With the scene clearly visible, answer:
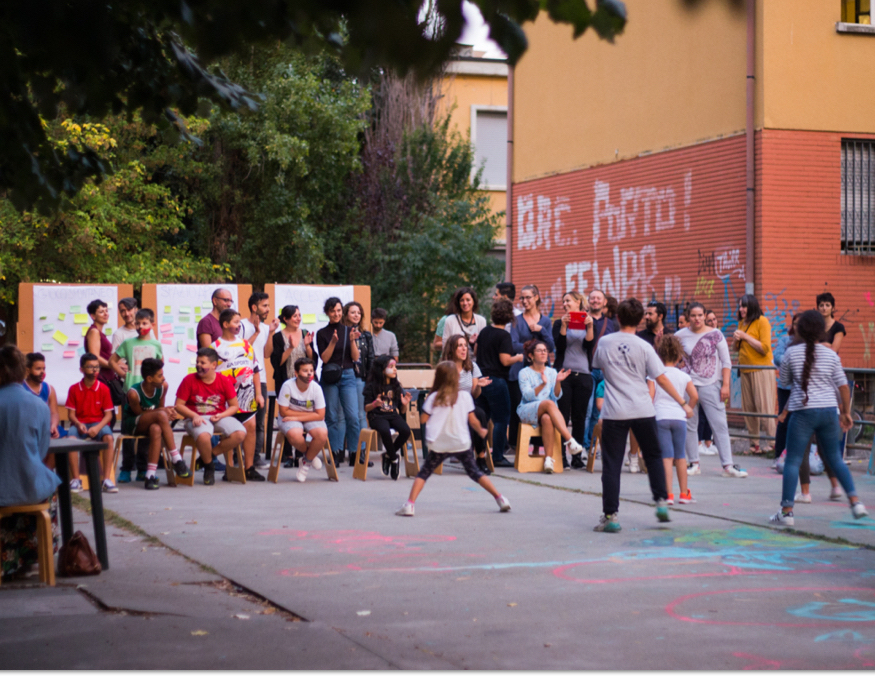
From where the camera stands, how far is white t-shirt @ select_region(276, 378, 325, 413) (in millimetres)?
11672

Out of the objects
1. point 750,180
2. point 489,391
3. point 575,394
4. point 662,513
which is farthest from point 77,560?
point 750,180

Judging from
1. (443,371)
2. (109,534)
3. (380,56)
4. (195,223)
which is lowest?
(109,534)

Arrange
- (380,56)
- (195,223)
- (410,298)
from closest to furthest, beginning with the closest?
1. (380,56)
2. (410,298)
3. (195,223)

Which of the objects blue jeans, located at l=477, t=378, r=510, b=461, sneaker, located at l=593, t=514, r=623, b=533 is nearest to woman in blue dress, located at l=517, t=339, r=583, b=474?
blue jeans, located at l=477, t=378, r=510, b=461

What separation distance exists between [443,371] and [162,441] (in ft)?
12.4

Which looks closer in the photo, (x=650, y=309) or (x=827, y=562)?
(x=827, y=562)

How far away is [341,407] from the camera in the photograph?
1273cm

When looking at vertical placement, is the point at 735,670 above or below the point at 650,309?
below

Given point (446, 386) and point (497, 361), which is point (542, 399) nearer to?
point (497, 361)

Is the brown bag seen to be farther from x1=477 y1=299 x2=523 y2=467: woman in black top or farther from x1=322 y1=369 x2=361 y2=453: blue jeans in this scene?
x1=477 y1=299 x2=523 y2=467: woman in black top

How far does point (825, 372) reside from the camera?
8602mm

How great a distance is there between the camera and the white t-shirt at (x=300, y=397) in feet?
38.3

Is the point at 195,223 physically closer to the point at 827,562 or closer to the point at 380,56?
the point at 827,562

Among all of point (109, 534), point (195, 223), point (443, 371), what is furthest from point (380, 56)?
point (195, 223)
